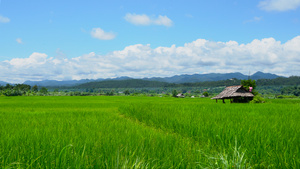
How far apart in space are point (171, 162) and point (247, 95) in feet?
67.8

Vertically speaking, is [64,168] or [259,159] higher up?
[64,168]

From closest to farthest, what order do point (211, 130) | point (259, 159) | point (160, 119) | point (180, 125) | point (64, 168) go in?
point (64, 168)
point (259, 159)
point (211, 130)
point (180, 125)
point (160, 119)

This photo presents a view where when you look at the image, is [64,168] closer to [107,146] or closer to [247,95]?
[107,146]

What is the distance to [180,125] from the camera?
5.21 m

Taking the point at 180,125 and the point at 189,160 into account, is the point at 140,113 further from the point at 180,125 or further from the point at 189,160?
the point at 189,160

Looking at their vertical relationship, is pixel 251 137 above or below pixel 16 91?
above

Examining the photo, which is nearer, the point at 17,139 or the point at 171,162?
the point at 171,162

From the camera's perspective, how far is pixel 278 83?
132 m

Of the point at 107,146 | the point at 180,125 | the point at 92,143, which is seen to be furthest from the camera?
the point at 180,125

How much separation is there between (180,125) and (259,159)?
2797 mm

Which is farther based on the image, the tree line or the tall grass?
the tree line

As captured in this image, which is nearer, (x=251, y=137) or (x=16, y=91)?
(x=251, y=137)

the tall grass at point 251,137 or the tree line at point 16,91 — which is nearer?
the tall grass at point 251,137

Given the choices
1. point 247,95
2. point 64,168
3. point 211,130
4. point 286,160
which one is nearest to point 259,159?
point 286,160
